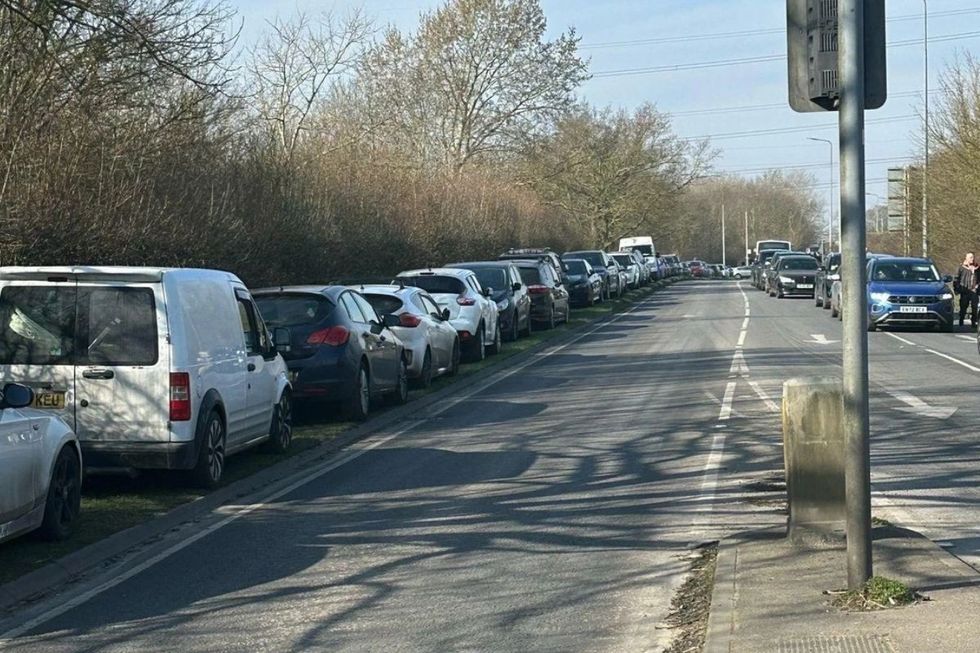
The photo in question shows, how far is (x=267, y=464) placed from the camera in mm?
13078

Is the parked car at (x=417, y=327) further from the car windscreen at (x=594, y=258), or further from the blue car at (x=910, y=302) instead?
the car windscreen at (x=594, y=258)

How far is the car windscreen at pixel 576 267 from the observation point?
44.6m

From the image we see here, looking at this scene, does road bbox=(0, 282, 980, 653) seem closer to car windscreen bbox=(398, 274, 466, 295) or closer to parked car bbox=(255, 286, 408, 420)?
parked car bbox=(255, 286, 408, 420)

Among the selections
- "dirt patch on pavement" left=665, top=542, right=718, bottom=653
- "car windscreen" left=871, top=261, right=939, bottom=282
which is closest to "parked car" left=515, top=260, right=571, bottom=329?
"car windscreen" left=871, top=261, right=939, bottom=282

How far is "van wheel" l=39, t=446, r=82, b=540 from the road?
0.75m

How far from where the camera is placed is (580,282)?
4422 cm

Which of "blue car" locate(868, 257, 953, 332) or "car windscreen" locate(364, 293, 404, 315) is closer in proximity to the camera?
"car windscreen" locate(364, 293, 404, 315)

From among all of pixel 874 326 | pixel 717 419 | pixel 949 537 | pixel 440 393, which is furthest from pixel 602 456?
pixel 874 326

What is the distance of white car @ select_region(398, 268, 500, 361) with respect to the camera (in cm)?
2417

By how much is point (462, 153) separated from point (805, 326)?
2405 cm

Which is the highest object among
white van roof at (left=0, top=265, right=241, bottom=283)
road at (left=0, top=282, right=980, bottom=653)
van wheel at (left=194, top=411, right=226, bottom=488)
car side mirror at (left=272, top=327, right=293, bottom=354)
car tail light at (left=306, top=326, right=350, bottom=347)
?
white van roof at (left=0, top=265, right=241, bottom=283)

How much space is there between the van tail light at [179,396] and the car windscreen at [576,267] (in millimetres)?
34017

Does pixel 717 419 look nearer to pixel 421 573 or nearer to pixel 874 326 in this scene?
pixel 421 573

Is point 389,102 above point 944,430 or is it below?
above
